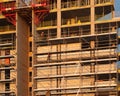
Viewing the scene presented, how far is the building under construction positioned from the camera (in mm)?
65250

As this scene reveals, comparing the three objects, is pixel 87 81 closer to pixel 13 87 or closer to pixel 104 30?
pixel 104 30

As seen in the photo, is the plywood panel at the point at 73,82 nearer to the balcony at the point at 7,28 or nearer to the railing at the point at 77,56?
the railing at the point at 77,56

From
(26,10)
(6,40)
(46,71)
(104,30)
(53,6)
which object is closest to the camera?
(46,71)

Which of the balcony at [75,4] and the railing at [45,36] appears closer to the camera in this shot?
the railing at [45,36]

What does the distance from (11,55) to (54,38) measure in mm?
6462

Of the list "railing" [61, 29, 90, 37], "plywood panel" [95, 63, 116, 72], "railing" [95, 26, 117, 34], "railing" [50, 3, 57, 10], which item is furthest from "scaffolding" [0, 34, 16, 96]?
"railing" [95, 26, 117, 34]

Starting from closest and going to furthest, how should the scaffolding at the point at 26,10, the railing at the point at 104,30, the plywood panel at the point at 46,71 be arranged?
the railing at the point at 104,30, the plywood panel at the point at 46,71, the scaffolding at the point at 26,10

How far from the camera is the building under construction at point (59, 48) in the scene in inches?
2569

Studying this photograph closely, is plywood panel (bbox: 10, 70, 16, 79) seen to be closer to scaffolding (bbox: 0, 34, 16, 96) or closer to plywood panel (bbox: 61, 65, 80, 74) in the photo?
scaffolding (bbox: 0, 34, 16, 96)

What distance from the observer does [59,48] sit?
223 ft

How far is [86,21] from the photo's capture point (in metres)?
70.1

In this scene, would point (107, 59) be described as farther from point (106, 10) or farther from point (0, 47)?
point (0, 47)

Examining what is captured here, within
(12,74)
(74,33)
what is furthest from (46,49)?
(12,74)

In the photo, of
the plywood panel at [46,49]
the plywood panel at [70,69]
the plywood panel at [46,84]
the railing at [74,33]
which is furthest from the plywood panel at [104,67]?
the plywood panel at [46,49]
